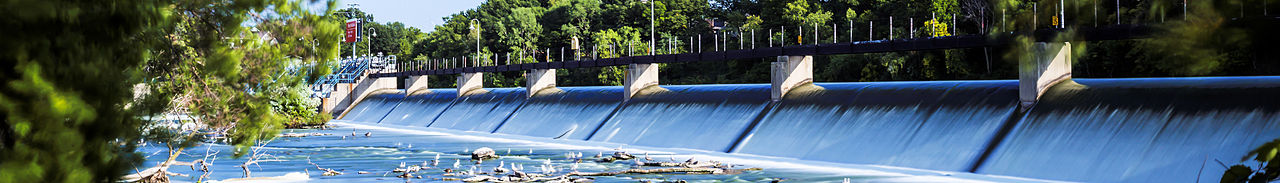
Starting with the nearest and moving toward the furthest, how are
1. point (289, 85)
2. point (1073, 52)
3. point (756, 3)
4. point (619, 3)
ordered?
point (289, 85), point (1073, 52), point (756, 3), point (619, 3)

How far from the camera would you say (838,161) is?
2723 cm

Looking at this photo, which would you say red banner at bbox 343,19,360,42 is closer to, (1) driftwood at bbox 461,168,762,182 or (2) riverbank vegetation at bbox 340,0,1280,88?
(2) riverbank vegetation at bbox 340,0,1280,88

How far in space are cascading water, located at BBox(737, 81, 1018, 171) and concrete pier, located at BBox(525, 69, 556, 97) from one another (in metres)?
21.7

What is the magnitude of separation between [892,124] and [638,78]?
61.5ft

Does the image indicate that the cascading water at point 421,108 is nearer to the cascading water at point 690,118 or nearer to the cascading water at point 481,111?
the cascading water at point 481,111

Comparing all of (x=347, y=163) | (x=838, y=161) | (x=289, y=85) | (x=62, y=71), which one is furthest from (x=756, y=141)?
(x=62, y=71)

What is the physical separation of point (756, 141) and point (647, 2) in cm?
7119

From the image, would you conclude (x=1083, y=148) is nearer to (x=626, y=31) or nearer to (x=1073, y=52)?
(x=1073, y=52)

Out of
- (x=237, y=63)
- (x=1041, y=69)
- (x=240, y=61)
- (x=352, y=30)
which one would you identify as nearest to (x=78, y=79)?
(x=237, y=63)

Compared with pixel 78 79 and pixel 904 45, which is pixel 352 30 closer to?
pixel 904 45

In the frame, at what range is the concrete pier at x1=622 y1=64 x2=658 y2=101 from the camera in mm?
45875

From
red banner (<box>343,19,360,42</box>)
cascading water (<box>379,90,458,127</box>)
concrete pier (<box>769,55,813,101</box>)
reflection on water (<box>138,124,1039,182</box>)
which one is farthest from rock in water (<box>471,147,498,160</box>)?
red banner (<box>343,19,360,42</box>)

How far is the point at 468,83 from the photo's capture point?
65500 mm

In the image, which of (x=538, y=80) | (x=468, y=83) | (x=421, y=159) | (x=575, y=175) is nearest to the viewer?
(x=575, y=175)
